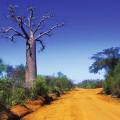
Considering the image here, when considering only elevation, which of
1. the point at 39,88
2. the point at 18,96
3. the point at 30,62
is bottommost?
the point at 18,96

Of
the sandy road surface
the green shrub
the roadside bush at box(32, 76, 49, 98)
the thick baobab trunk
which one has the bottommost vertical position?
the sandy road surface

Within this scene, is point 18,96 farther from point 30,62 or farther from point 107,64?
point 107,64

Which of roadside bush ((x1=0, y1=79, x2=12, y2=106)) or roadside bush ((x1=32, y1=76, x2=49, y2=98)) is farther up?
roadside bush ((x1=32, y1=76, x2=49, y2=98))

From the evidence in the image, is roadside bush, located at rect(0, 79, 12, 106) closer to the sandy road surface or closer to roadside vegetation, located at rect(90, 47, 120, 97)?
the sandy road surface

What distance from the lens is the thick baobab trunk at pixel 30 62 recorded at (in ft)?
98.6

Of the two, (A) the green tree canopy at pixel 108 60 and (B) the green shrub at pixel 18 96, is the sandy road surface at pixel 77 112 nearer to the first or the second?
(B) the green shrub at pixel 18 96

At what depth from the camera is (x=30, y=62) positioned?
30.3m

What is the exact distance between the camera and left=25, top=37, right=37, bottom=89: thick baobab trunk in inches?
1183

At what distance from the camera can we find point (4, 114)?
15.2 metres

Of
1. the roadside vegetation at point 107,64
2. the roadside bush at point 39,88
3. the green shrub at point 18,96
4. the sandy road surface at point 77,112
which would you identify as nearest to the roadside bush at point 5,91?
the green shrub at point 18,96

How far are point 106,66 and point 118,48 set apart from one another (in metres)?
3.14

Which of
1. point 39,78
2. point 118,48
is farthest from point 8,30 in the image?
point 118,48

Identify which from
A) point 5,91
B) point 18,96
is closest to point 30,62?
point 18,96

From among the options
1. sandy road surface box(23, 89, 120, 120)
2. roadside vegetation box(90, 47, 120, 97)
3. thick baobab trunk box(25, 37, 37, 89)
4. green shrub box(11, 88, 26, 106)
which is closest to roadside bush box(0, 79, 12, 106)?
green shrub box(11, 88, 26, 106)
